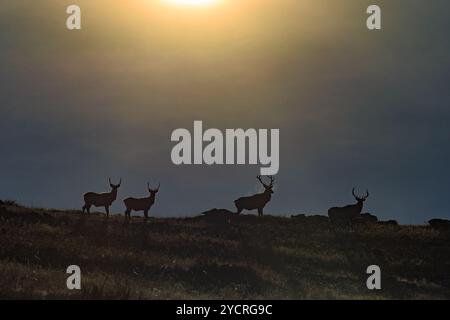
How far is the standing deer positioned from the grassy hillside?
17.3 feet

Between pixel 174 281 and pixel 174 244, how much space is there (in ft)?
27.0

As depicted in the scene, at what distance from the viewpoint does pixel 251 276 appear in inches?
1049

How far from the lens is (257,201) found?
48.3 meters

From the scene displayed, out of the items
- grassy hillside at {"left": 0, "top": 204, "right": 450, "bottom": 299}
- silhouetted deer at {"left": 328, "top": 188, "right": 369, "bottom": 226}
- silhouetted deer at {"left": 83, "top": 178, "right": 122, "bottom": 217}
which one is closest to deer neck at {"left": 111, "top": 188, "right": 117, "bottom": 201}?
silhouetted deer at {"left": 83, "top": 178, "right": 122, "bottom": 217}

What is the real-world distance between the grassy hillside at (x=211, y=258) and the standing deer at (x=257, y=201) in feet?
17.3

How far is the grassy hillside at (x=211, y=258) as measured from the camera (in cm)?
2300

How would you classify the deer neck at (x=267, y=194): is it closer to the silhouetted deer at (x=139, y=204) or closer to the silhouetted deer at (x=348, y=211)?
the silhouetted deer at (x=348, y=211)

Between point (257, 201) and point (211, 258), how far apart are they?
60.5ft

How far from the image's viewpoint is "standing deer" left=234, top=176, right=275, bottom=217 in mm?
48219

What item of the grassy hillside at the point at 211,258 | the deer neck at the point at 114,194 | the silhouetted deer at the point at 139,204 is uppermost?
the deer neck at the point at 114,194

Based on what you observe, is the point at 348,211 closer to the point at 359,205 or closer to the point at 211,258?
the point at 359,205

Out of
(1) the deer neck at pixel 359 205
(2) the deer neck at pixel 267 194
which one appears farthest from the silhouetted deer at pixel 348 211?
(2) the deer neck at pixel 267 194
